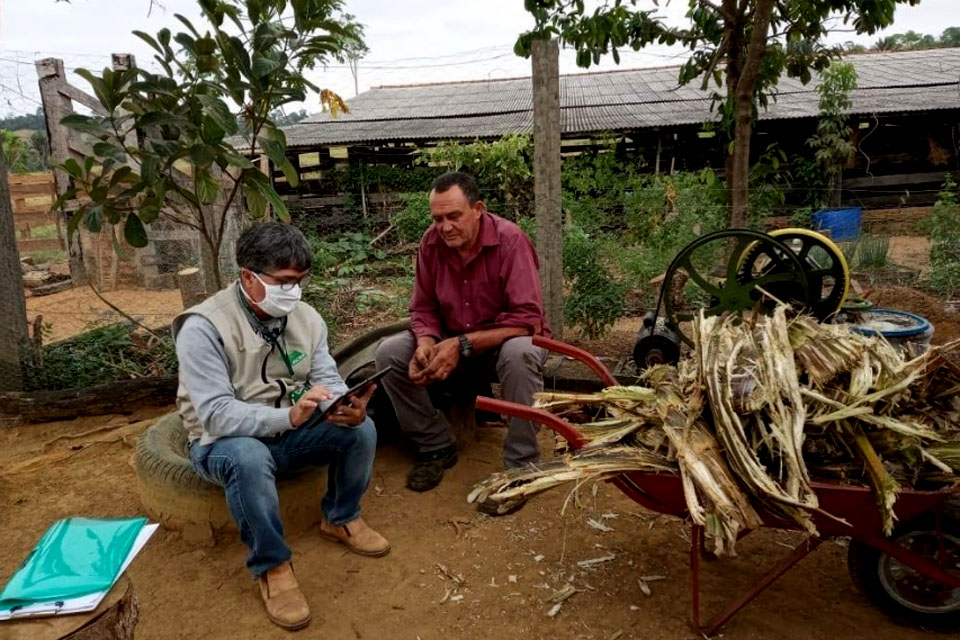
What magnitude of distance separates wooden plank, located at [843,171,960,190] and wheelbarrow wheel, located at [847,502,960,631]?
481 inches

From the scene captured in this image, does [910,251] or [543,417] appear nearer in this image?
[543,417]

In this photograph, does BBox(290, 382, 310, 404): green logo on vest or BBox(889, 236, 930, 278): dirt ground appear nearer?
BBox(290, 382, 310, 404): green logo on vest

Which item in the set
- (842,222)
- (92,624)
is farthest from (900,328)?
(842,222)

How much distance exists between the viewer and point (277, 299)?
8.27ft

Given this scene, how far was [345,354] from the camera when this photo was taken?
393 cm

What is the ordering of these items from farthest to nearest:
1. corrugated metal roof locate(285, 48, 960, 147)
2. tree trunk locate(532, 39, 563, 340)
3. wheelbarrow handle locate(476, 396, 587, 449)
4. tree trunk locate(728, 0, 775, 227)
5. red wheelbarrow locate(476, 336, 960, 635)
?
corrugated metal roof locate(285, 48, 960, 147) < tree trunk locate(532, 39, 563, 340) < tree trunk locate(728, 0, 775, 227) < wheelbarrow handle locate(476, 396, 587, 449) < red wheelbarrow locate(476, 336, 960, 635)

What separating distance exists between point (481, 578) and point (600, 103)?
12.8 meters

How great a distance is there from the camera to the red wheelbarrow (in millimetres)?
1937

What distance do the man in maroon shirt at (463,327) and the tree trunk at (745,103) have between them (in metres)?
2.07

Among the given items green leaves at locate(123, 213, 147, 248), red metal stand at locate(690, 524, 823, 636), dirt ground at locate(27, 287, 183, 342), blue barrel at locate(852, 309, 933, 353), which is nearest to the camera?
red metal stand at locate(690, 524, 823, 636)

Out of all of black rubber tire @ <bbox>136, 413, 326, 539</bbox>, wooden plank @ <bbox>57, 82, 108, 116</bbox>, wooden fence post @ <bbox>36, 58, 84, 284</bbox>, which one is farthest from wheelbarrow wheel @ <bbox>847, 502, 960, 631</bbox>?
wooden plank @ <bbox>57, 82, 108, 116</bbox>

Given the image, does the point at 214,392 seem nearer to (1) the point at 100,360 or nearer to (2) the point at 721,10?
(1) the point at 100,360

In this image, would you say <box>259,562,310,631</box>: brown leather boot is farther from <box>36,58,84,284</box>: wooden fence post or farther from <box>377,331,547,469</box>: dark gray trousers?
<box>36,58,84,284</box>: wooden fence post

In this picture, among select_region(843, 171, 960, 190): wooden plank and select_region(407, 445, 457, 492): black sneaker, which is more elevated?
select_region(843, 171, 960, 190): wooden plank
